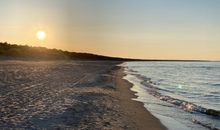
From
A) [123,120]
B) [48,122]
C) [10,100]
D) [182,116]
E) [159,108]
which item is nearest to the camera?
[48,122]

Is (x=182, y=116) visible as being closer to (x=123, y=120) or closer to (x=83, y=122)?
(x=123, y=120)

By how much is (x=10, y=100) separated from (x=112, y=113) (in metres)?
4.36

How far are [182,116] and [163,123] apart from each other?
3077mm

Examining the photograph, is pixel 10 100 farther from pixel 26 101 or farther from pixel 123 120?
pixel 123 120

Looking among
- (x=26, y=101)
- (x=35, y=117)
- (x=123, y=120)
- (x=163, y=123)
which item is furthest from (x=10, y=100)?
(x=163, y=123)

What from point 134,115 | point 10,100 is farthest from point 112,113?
point 10,100

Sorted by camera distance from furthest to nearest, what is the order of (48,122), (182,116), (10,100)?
(182,116) → (10,100) → (48,122)

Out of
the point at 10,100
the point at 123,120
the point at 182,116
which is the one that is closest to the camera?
the point at 123,120

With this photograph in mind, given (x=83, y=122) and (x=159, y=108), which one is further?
(x=159, y=108)

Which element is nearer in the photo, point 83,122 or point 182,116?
point 83,122

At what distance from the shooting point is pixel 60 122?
11.7 metres

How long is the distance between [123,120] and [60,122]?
9.64 feet

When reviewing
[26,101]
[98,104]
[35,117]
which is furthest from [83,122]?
[98,104]

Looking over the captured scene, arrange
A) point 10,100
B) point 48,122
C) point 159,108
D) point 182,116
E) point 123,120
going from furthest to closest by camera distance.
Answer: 1. point 159,108
2. point 182,116
3. point 10,100
4. point 123,120
5. point 48,122
